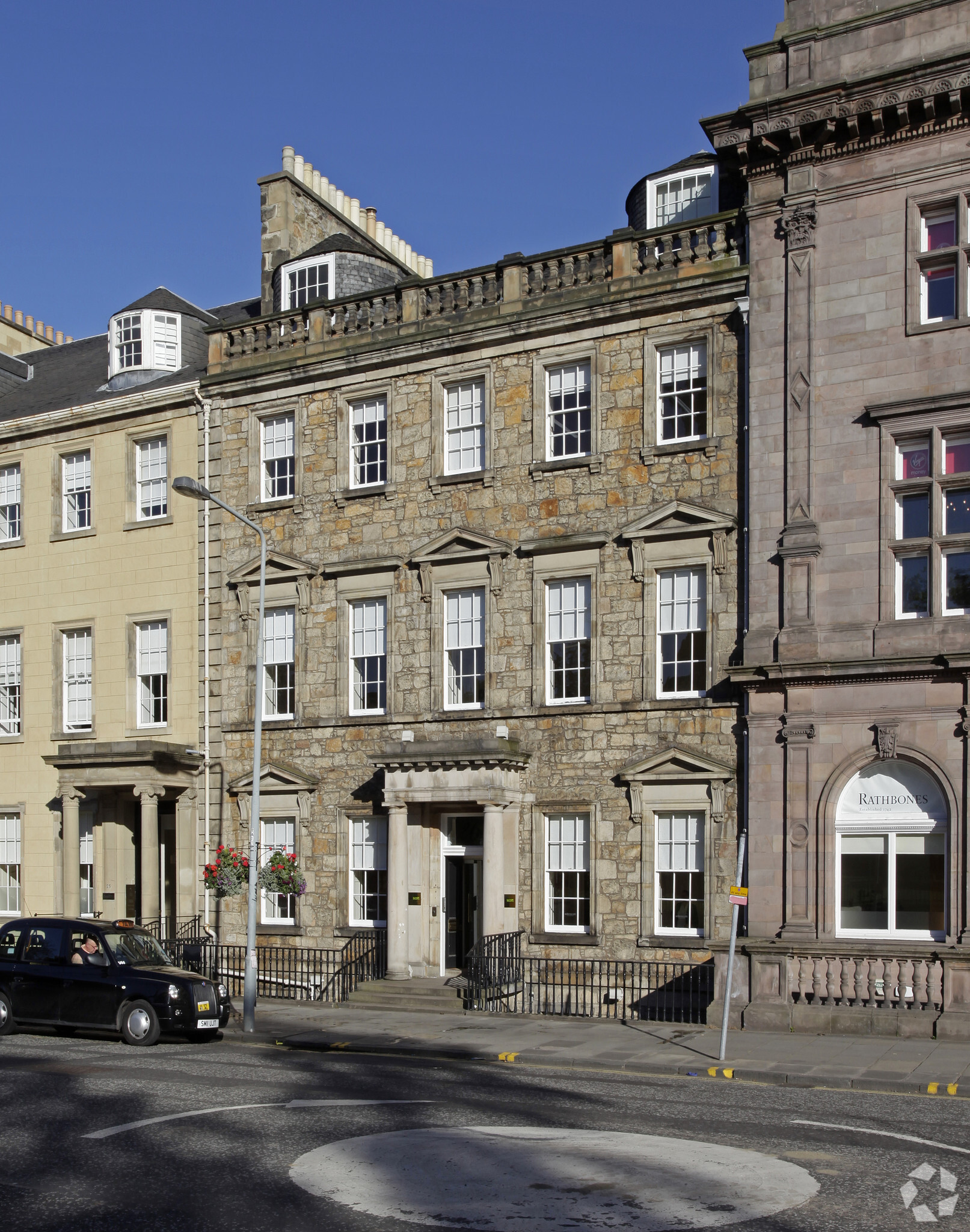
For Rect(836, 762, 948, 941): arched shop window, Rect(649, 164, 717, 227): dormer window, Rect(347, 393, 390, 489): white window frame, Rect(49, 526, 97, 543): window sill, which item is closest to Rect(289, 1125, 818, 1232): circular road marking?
Rect(836, 762, 948, 941): arched shop window

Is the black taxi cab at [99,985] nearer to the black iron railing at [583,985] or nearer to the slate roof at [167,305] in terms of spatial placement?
the black iron railing at [583,985]

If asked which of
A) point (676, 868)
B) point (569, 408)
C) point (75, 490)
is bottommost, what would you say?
point (676, 868)

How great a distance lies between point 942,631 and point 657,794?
5.64m

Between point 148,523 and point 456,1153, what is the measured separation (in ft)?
70.5

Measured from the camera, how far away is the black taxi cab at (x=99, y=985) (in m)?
20.2

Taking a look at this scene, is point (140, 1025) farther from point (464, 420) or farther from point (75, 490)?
point (75, 490)

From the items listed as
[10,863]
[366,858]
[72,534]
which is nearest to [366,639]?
[366,858]

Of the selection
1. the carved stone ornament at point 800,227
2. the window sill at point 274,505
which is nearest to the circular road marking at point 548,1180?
the carved stone ornament at point 800,227

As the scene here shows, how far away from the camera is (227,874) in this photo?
26.4 m

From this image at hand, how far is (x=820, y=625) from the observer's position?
74.6ft

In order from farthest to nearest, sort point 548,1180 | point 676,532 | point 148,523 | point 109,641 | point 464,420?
point 109,641
point 148,523
point 464,420
point 676,532
point 548,1180

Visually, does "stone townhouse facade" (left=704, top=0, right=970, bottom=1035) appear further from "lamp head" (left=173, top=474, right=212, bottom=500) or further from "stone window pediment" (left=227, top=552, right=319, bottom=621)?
"stone window pediment" (left=227, top=552, right=319, bottom=621)

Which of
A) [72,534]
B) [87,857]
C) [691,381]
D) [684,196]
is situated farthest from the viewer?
[72,534]

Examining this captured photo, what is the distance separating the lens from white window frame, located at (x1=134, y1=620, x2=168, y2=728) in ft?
100
